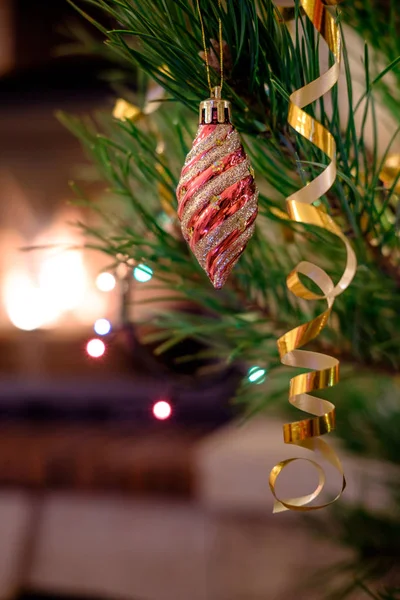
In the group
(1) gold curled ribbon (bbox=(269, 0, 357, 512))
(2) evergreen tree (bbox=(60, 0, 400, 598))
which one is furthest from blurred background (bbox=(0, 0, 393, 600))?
(1) gold curled ribbon (bbox=(269, 0, 357, 512))

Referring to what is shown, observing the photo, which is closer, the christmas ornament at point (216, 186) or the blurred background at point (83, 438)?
the christmas ornament at point (216, 186)

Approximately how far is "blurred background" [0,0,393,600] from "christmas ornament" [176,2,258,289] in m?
0.43

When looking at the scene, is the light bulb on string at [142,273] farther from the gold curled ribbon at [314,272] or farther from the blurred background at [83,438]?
the blurred background at [83,438]

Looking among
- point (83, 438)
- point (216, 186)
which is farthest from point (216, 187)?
point (83, 438)

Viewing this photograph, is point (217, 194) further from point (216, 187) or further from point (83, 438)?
point (83, 438)

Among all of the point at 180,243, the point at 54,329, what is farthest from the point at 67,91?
the point at 180,243

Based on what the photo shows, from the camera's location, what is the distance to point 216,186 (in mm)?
136

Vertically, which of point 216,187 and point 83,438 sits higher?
point 83,438

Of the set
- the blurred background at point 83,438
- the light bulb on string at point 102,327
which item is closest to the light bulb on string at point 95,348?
the light bulb on string at point 102,327

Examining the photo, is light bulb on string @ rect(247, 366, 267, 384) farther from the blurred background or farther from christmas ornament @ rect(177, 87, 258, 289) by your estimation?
the blurred background

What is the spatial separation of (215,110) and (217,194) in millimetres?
19

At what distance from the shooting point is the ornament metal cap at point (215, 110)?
0.45ft

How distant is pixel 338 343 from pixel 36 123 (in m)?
0.84

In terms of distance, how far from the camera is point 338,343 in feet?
0.79
